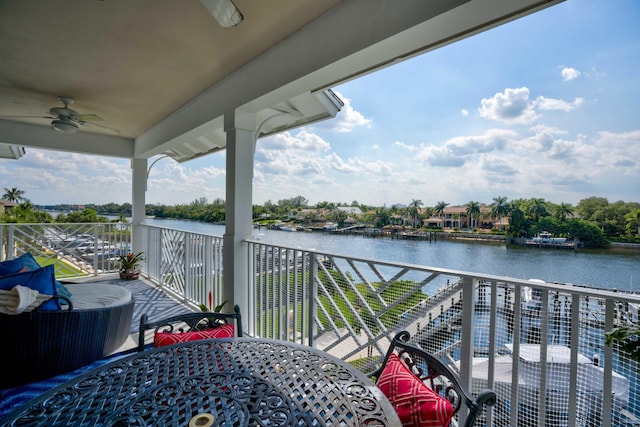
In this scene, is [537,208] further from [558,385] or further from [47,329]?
[47,329]

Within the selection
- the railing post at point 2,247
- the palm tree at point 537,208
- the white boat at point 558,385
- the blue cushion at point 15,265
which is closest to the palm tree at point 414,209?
the palm tree at point 537,208

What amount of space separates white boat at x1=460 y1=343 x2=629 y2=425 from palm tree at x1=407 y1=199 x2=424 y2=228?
10.7ft

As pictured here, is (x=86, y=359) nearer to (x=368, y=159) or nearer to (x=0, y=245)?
(x=0, y=245)

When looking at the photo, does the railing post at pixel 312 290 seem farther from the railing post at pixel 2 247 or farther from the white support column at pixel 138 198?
the railing post at pixel 2 247

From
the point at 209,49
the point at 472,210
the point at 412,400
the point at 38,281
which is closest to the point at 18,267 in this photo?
the point at 38,281

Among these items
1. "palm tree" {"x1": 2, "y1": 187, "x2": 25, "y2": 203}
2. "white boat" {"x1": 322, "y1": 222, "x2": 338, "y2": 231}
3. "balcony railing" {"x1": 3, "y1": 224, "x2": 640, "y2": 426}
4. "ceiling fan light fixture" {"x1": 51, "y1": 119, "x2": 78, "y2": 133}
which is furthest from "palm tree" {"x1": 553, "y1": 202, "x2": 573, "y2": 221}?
"palm tree" {"x1": 2, "y1": 187, "x2": 25, "y2": 203}

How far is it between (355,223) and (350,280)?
10.2 ft

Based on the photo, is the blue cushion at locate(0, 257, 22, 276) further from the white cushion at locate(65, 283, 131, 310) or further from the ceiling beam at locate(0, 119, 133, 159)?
the ceiling beam at locate(0, 119, 133, 159)

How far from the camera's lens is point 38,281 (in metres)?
2.20

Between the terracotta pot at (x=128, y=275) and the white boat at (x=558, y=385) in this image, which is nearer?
the white boat at (x=558, y=385)

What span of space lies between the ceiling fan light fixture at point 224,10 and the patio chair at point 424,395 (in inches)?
74.1

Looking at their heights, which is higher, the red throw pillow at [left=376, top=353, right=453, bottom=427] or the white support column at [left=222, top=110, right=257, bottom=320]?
the white support column at [left=222, top=110, right=257, bottom=320]

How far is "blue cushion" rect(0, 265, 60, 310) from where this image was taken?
2.10 metres

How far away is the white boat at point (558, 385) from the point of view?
1.27 m
